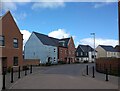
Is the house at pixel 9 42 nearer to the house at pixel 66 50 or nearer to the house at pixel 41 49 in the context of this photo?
the house at pixel 41 49

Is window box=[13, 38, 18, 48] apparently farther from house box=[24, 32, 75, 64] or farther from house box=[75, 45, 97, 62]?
house box=[75, 45, 97, 62]

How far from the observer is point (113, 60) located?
25047mm

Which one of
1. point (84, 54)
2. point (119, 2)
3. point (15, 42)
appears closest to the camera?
point (119, 2)

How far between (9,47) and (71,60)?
50042 mm

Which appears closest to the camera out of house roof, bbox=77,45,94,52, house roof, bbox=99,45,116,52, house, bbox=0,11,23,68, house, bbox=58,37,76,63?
house, bbox=0,11,23,68

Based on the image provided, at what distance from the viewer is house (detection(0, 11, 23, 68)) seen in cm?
3338

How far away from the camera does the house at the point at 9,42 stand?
33375mm

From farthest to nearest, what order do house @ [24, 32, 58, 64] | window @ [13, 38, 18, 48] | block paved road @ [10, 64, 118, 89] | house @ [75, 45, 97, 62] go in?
house @ [75, 45, 97, 62]
house @ [24, 32, 58, 64]
window @ [13, 38, 18, 48]
block paved road @ [10, 64, 118, 89]

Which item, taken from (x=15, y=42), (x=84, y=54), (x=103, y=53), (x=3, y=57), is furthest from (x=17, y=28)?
(x=103, y=53)

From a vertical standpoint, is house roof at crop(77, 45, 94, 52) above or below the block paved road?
above

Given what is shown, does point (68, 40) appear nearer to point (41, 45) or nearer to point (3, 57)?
point (41, 45)

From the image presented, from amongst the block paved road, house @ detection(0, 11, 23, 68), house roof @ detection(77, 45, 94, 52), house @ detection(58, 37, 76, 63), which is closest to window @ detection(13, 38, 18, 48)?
house @ detection(0, 11, 23, 68)

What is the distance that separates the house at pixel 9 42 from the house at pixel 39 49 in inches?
1074

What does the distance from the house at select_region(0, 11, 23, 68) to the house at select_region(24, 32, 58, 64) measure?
27288 mm
